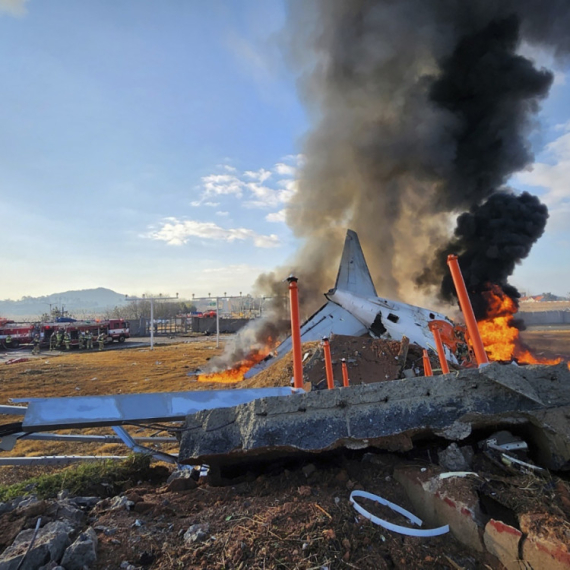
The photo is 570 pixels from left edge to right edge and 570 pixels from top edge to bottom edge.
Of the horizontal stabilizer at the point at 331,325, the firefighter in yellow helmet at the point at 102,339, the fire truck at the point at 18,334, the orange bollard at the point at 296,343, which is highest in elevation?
the fire truck at the point at 18,334

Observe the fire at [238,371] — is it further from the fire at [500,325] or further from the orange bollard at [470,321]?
the orange bollard at [470,321]

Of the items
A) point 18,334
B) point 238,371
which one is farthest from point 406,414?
point 18,334

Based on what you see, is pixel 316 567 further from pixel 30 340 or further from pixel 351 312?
pixel 30 340

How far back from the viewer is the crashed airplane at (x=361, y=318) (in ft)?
34.3

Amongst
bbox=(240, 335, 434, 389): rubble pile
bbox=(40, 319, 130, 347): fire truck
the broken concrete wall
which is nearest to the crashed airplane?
bbox=(240, 335, 434, 389): rubble pile

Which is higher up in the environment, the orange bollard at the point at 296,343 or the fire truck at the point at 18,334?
the fire truck at the point at 18,334

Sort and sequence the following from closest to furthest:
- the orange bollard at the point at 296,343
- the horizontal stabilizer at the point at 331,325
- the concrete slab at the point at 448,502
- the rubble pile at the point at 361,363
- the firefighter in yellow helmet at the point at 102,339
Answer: the concrete slab at the point at 448,502
the orange bollard at the point at 296,343
the rubble pile at the point at 361,363
the horizontal stabilizer at the point at 331,325
the firefighter in yellow helmet at the point at 102,339

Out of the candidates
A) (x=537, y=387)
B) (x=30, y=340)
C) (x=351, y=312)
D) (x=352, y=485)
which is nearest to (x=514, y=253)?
(x=351, y=312)

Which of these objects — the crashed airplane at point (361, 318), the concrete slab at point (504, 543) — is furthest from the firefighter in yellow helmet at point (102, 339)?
the concrete slab at point (504, 543)

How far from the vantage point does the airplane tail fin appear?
14.7 meters

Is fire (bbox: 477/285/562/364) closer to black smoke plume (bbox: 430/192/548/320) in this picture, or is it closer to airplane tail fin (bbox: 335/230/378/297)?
black smoke plume (bbox: 430/192/548/320)

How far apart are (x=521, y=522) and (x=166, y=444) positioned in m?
4.83

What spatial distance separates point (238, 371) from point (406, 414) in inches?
467

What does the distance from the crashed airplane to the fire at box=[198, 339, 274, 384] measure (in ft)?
5.56
